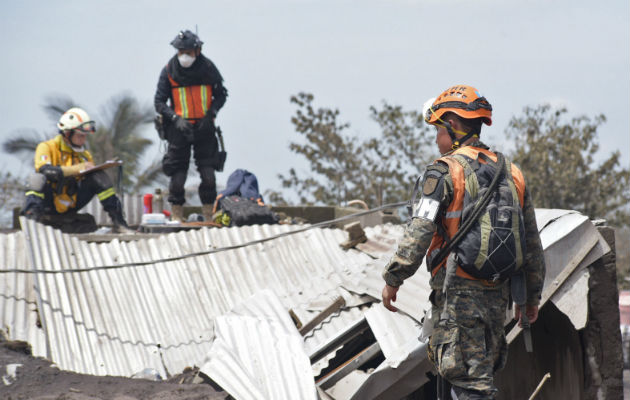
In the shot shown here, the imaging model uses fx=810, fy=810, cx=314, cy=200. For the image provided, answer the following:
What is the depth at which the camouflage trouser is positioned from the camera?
3887mm

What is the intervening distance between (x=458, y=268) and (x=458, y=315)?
228 millimetres

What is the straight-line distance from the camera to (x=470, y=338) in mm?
3914

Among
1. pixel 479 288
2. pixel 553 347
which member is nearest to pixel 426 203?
pixel 479 288

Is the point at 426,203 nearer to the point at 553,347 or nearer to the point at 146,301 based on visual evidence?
the point at 553,347

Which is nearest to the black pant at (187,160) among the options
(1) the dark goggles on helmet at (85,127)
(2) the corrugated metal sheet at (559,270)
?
(1) the dark goggles on helmet at (85,127)

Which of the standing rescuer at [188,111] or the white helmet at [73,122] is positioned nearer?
the white helmet at [73,122]

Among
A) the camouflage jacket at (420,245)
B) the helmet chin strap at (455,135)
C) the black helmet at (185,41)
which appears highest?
the black helmet at (185,41)

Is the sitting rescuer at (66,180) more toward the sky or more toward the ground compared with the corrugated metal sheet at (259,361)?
more toward the sky

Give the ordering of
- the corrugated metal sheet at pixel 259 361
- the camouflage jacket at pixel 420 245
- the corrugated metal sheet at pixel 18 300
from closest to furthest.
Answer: the camouflage jacket at pixel 420 245 → the corrugated metal sheet at pixel 259 361 → the corrugated metal sheet at pixel 18 300

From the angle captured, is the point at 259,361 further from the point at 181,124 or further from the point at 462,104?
the point at 181,124

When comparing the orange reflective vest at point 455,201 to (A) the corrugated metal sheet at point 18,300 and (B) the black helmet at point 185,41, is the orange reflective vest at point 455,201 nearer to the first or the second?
(A) the corrugated metal sheet at point 18,300

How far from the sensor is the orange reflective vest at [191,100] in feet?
34.2

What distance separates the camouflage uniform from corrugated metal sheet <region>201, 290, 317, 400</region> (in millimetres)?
1344

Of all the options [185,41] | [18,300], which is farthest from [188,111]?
[18,300]
